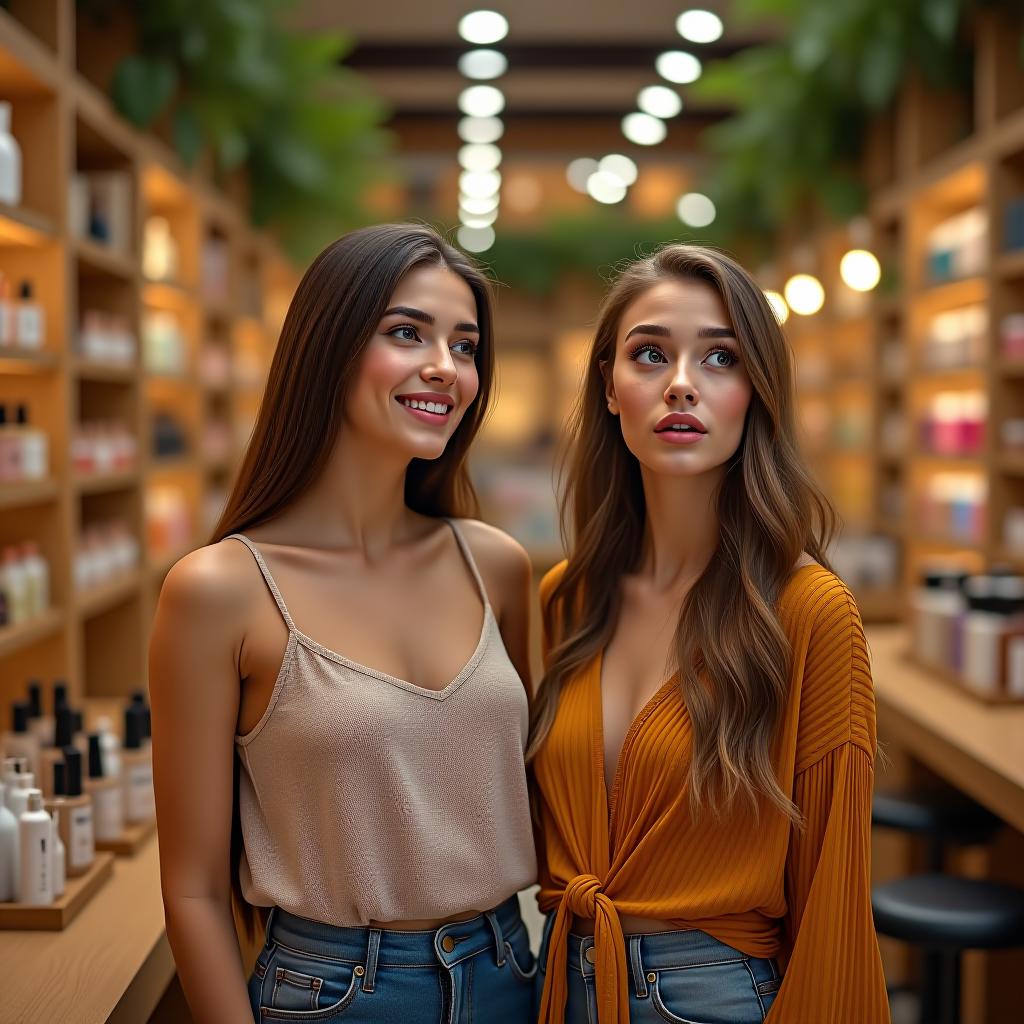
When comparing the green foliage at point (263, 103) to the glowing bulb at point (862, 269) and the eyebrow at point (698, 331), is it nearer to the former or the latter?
the glowing bulb at point (862, 269)

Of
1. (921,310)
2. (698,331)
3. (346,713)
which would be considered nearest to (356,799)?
(346,713)

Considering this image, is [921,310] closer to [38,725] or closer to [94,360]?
[94,360]

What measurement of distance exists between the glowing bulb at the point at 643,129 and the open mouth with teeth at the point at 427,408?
698cm

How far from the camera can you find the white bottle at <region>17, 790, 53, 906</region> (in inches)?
74.8

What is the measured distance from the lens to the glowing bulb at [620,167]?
357 inches

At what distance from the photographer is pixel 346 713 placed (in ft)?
5.09

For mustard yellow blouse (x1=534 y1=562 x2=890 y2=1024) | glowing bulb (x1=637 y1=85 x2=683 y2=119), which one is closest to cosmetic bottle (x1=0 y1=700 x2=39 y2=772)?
mustard yellow blouse (x1=534 y1=562 x2=890 y2=1024)

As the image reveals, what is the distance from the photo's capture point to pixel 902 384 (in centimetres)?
605

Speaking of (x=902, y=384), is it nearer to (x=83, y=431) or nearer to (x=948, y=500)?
(x=948, y=500)

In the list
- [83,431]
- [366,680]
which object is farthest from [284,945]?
[83,431]

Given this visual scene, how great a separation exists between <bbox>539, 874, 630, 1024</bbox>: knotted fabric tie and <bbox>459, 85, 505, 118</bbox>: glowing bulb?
21.7 feet

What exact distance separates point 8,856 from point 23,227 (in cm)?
190

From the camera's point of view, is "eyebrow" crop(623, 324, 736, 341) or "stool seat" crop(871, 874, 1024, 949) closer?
"eyebrow" crop(623, 324, 736, 341)

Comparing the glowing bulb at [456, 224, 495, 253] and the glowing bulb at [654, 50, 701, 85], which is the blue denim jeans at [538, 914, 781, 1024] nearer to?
the glowing bulb at [654, 50, 701, 85]
